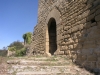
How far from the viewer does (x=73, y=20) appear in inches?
203

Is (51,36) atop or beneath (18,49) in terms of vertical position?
atop

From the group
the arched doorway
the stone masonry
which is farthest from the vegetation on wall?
the stone masonry

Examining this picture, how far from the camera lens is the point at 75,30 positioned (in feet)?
16.2

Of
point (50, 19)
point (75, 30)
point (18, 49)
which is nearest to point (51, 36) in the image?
point (50, 19)

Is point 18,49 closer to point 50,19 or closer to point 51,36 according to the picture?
point 51,36

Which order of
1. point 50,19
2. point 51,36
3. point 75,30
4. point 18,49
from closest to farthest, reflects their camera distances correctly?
1. point 75,30
2. point 50,19
3. point 51,36
4. point 18,49

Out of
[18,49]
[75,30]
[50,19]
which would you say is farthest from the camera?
[18,49]

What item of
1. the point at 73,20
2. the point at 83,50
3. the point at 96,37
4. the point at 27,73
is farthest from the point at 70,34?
the point at 27,73

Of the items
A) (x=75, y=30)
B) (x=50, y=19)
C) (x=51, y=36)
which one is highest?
(x=50, y=19)

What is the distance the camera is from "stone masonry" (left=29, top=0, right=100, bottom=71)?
13.2ft

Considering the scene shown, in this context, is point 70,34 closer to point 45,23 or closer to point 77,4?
point 77,4

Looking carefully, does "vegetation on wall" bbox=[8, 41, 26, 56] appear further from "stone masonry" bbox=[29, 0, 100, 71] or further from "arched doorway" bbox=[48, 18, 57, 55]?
"stone masonry" bbox=[29, 0, 100, 71]

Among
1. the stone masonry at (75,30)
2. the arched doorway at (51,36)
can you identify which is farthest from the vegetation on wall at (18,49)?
the stone masonry at (75,30)

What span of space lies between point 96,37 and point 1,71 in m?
2.61
